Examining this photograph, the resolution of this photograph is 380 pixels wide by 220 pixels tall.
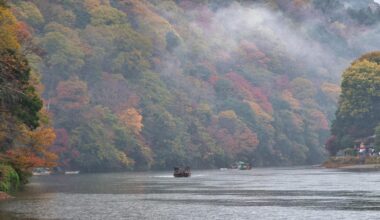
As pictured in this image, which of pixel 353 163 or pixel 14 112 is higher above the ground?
pixel 14 112

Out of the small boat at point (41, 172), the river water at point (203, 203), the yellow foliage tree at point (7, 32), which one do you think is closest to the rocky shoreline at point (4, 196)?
the river water at point (203, 203)

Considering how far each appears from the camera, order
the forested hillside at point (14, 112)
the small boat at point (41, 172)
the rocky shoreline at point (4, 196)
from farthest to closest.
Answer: the small boat at point (41, 172), the forested hillside at point (14, 112), the rocky shoreline at point (4, 196)

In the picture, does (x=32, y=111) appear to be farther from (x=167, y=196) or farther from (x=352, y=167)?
(x=352, y=167)

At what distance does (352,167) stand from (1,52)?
339ft

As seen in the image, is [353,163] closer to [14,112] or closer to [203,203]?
[14,112]

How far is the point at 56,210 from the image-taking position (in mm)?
73625

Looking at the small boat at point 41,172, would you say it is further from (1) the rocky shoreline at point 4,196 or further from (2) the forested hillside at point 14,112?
(1) the rocky shoreline at point 4,196

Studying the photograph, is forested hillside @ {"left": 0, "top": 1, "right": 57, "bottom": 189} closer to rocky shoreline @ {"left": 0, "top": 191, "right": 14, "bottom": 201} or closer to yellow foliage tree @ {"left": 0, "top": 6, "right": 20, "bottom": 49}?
yellow foliage tree @ {"left": 0, "top": 6, "right": 20, "bottom": 49}

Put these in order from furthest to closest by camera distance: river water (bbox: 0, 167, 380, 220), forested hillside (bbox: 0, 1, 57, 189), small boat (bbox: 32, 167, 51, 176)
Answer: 1. small boat (bbox: 32, 167, 51, 176)
2. forested hillside (bbox: 0, 1, 57, 189)
3. river water (bbox: 0, 167, 380, 220)

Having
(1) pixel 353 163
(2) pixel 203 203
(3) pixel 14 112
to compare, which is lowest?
(2) pixel 203 203

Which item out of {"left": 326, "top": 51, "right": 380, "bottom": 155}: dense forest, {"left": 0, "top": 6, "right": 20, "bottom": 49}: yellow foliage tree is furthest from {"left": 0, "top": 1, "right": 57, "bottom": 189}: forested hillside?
{"left": 326, "top": 51, "right": 380, "bottom": 155}: dense forest

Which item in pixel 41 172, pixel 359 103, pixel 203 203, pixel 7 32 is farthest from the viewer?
pixel 359 103

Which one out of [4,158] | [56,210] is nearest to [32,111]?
[4,158]

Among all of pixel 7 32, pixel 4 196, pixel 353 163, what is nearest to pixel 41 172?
pixel 353 163
